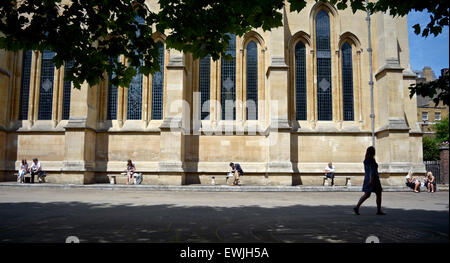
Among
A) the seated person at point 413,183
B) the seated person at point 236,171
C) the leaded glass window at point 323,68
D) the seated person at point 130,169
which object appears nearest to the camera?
the seated person at point 413,183

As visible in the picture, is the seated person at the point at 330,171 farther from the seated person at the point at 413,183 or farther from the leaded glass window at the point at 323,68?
the seated person at the point at 413,183

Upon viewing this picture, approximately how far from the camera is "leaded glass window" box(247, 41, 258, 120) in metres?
20.1

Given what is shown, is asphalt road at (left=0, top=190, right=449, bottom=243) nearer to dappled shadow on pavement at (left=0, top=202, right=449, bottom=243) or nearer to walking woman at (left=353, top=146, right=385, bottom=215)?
dappled shadow on pavement at (left=0, top=202, right=449, bottom=243)

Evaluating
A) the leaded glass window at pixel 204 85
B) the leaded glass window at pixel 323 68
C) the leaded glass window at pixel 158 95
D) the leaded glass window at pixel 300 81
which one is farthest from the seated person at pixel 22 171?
the leaded glass window at pixel 323 68

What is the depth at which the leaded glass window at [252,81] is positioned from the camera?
20055 millimetres

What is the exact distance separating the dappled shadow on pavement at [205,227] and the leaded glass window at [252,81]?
12752 millimetres

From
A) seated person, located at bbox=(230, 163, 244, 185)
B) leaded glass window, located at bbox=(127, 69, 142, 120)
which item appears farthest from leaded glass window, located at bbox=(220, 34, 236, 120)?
leaded glass window, located at bbox=(127, 69, 142, 120)

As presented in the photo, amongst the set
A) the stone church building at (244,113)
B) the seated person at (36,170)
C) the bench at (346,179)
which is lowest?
the bench at (346,179)

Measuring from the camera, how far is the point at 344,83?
2072cm

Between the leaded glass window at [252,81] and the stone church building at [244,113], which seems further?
the leaded glass window at [252,81]

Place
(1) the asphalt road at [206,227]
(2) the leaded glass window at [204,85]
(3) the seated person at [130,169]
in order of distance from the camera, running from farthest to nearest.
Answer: (2) the leaded glass window at [204,85]
(3) the seated person at [130,169]
(1) the asphalt road at [206,227]

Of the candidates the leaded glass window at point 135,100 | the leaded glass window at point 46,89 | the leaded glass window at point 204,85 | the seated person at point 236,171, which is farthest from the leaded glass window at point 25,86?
the seated person at point 236,171

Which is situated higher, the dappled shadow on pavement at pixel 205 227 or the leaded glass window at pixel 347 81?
the leaded glass window at pixel 347 81

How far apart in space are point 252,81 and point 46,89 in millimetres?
13227
